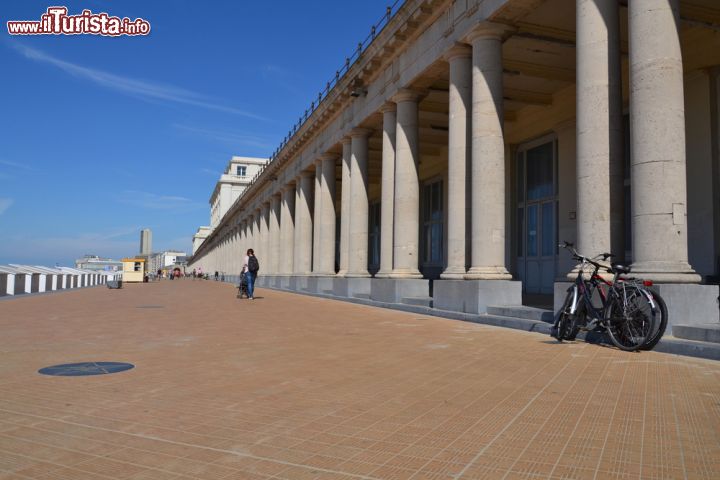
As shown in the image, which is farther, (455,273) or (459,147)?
(459,147)

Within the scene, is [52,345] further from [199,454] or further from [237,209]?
[237,209]

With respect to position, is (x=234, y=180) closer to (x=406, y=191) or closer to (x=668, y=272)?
(x=406, y=191)

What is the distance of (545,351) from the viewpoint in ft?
26.0

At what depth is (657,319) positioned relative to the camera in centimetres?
738

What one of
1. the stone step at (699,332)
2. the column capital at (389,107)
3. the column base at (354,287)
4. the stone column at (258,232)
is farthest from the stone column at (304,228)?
the stone step at (699,332)

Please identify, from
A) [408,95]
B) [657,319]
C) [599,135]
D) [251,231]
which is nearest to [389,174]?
[408,95]

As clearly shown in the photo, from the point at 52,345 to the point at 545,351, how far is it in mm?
7307

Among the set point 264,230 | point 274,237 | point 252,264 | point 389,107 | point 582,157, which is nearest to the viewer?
point 582,157

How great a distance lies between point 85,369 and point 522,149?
2009 cm

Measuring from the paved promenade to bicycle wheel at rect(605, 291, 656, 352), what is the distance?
0.27 meters

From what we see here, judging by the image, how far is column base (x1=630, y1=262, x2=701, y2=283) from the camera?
26.8 feet

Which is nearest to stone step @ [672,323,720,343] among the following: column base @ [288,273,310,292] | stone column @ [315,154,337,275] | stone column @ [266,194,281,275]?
stone column @ [315,154,337,275]

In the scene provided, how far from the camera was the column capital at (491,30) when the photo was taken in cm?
1348

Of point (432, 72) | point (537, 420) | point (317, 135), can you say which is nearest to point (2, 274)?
point (317, 135)
